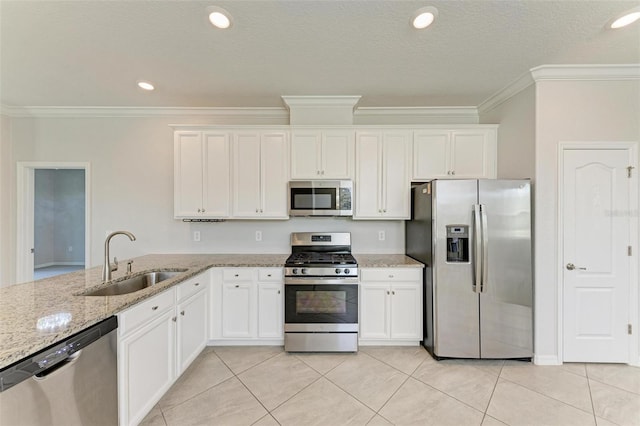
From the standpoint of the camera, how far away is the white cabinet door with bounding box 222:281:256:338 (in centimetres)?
278

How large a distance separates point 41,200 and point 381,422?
9270 mm

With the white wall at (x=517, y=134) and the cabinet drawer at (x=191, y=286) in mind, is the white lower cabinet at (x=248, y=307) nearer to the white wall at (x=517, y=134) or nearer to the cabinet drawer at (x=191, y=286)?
the cabinet drawer at (x=191, y=286)

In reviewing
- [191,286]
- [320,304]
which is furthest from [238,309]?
[320,304]

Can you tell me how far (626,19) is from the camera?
6.03 feet

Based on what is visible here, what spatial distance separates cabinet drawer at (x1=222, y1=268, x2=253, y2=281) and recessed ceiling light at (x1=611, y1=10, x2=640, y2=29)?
3.69 m

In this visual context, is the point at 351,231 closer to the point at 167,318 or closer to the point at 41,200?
the point at 167,318

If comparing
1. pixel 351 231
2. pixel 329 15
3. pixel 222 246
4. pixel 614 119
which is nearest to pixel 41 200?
pixel 222 246

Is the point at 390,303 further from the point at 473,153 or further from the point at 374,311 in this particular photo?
the point at 473,153

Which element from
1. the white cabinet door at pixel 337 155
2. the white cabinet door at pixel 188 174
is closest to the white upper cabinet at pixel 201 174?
the white cabinet door at pixel 188 174

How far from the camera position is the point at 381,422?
1.80m

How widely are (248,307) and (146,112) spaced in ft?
9.55

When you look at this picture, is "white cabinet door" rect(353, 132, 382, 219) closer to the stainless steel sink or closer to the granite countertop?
the granite countertop

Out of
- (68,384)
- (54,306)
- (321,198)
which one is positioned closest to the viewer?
(68,384)

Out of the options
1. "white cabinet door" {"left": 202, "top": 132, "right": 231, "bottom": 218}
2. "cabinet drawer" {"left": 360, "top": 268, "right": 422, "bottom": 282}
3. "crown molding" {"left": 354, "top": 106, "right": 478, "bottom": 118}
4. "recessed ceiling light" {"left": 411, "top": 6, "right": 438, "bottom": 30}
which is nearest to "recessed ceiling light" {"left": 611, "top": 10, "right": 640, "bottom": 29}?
"recessed ceiling light" {"left": 411, "top": 6, "right": 438, "bottom": 30}
